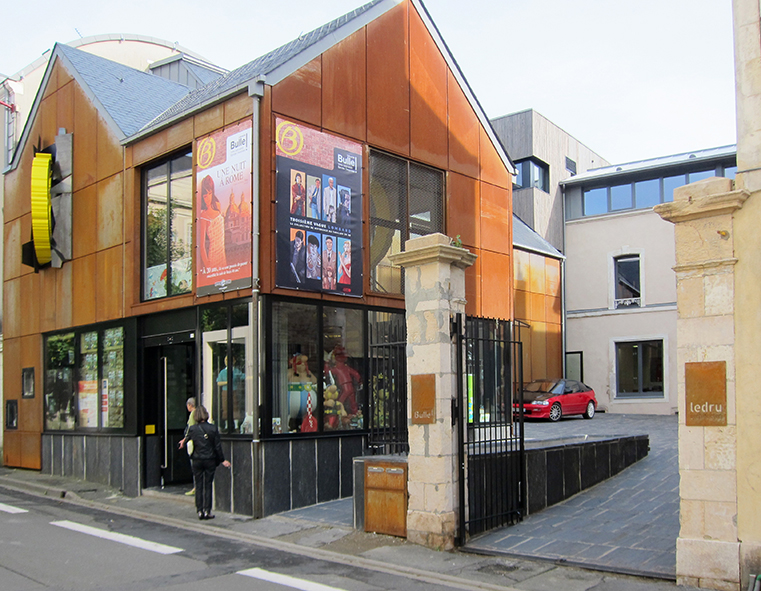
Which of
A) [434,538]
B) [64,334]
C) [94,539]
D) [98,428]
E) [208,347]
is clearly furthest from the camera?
[64,334]

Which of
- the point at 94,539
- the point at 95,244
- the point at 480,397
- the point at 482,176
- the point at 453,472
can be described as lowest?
the point at 94,539

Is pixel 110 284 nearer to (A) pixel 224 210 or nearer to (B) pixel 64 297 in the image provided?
(B) pixel 64 297

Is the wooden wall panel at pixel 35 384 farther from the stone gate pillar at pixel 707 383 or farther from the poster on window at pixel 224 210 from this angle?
the stone gate pillar at pixel 707 383

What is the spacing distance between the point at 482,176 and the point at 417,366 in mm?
7950

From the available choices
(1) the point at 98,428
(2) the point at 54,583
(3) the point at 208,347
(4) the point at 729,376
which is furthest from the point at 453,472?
(1) the point at 98,428

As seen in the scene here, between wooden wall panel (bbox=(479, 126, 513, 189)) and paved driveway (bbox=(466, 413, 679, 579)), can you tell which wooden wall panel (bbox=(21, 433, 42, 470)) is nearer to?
wooden wall panel (bbox=(479, 126, 513, 189))

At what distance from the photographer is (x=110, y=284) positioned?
15.3m

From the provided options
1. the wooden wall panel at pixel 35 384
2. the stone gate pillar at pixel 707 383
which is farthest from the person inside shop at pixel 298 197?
the wooden wall panel at pixel 35 384

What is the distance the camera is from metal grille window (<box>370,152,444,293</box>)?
13953 millimetres

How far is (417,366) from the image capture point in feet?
31.2

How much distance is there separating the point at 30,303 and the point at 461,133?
35.7ft

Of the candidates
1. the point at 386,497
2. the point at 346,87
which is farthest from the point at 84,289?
the point at 386,497

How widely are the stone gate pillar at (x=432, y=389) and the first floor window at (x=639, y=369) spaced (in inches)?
836

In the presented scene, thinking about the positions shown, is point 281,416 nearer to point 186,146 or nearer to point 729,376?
point 186,146
